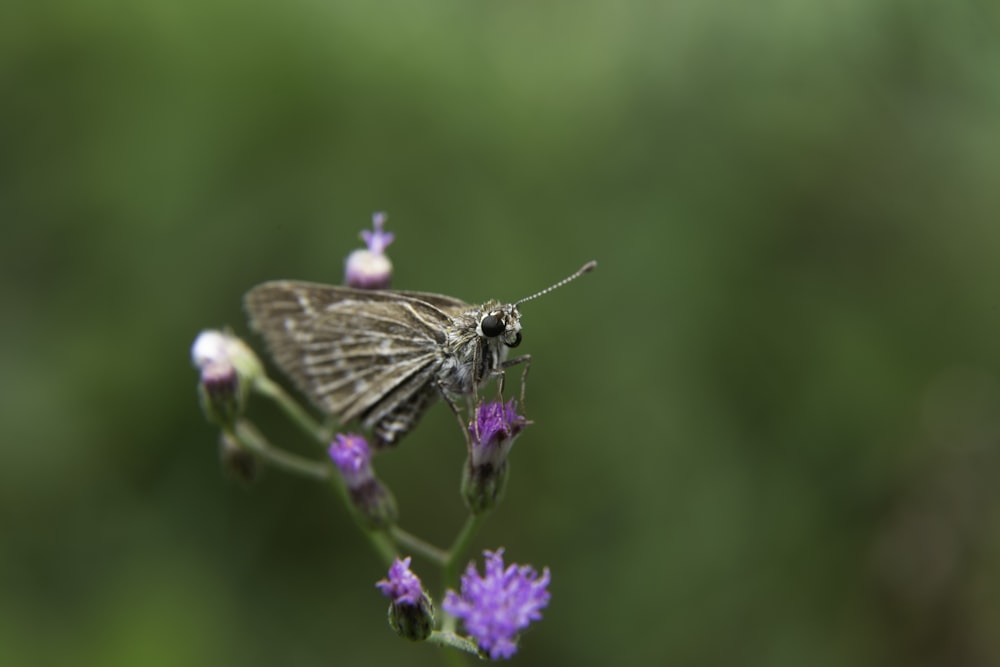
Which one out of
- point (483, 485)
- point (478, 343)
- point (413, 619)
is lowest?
point (413, 619)

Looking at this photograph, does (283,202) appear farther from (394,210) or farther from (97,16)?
(97,16)

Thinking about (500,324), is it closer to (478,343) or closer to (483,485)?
(478,343)

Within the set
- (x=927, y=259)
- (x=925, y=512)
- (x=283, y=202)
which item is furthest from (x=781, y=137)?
(x=283, y=202)

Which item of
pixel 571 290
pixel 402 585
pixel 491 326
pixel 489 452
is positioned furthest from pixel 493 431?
pixel 571 290

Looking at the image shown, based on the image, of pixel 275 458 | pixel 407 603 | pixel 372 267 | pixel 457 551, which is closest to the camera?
pixel 407 603

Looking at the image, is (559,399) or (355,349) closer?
(355,349)

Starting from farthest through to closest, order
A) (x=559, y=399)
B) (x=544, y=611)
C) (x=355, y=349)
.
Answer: (x=559, y=399) → (x=544, y=611) → (x=355, y=349)

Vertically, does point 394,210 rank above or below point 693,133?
below
